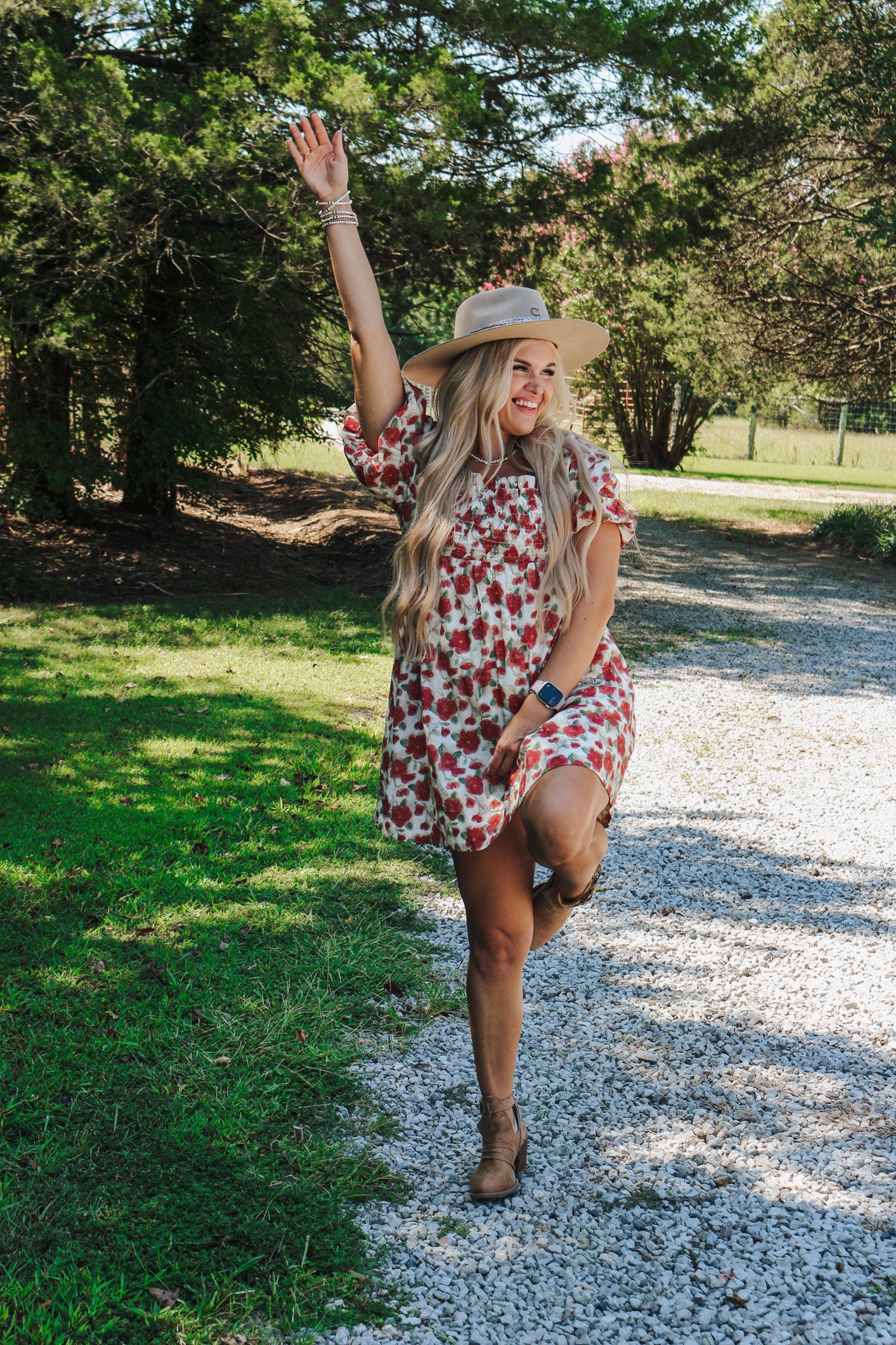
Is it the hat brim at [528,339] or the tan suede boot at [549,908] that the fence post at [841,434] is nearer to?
the hat brim at [528,339]

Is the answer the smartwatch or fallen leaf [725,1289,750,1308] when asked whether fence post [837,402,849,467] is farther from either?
fallen leaf [725,1289,750,1308]

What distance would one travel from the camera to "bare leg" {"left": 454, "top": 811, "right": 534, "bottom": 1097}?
250cm

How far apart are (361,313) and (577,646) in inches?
35.0

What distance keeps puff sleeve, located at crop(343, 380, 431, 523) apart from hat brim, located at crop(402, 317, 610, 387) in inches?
4.2

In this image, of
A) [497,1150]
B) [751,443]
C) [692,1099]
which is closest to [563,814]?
[497,1150]

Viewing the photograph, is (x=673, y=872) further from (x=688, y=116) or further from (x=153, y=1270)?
(x=688, y=116)

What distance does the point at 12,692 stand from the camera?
6527 mm

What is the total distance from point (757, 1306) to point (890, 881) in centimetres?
272

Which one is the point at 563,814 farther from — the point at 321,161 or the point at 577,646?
the point at 321,161

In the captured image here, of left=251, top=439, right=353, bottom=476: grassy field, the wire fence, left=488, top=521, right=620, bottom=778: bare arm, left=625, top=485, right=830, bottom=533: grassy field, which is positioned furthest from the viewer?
the wire fence

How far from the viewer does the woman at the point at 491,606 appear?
2453mm

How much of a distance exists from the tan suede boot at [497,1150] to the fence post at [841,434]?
26728mm

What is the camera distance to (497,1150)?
→ 8.52 feet

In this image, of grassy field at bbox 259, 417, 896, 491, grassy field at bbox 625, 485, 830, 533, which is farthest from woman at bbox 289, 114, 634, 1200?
grassy field at bbox 259, 417, 896, 491
